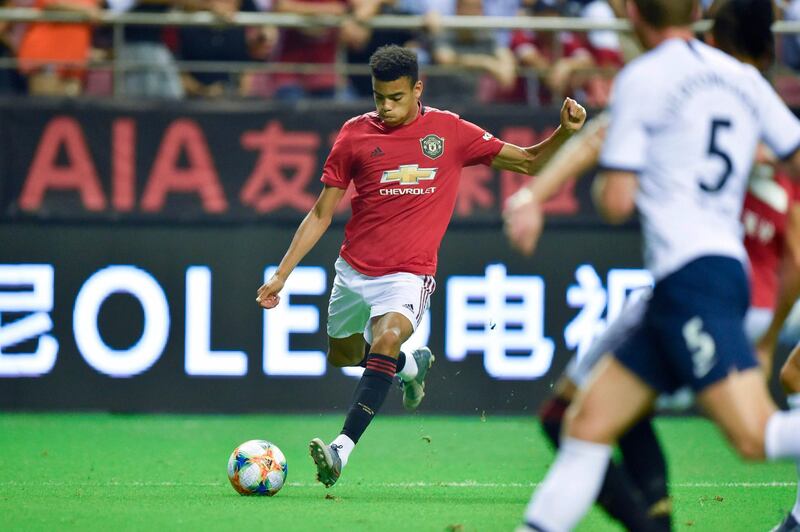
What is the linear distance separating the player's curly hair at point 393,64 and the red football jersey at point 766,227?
296cm

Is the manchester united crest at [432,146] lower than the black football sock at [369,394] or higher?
higher

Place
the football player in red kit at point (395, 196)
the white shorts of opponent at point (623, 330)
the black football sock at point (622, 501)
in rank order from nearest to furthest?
the white shorts of opponent at point (623, 330) < the black football sock at point (622, 501) < the football player in red kit at point (395, 196)

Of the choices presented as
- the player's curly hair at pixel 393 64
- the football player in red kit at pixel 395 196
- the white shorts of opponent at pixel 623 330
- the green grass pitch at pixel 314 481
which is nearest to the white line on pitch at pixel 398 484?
the green grass pitch at pixel 314 481

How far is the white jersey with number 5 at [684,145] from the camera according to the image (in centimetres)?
468

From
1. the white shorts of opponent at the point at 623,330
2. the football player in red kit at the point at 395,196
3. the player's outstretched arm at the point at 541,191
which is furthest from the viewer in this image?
the football player in red kit at the point at 395,196

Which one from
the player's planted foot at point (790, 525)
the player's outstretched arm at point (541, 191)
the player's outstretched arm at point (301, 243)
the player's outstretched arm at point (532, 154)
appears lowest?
the player's planted foot at point (790, 525)

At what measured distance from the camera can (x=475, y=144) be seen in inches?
341

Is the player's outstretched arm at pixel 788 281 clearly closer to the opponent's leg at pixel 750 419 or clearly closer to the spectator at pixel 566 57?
the opponent's leg at pixel 750 419

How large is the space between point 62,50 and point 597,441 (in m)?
8.44

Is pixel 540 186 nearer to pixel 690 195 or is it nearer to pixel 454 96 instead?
pixel 690 195

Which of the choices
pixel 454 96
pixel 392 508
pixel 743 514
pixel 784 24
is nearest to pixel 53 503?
pixel 392 508

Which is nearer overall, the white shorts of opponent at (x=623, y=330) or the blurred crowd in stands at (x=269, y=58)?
the white shorts of opponent at (x=623, y=330)

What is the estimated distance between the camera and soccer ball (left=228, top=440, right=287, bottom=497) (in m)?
7.59

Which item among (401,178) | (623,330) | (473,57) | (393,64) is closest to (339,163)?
(401,178)
